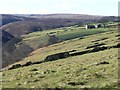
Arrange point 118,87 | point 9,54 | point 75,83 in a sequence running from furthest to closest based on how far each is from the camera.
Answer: point 9,54 → point 75,83 → point 118,87

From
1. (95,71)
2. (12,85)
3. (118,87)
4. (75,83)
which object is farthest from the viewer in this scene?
(95,71)

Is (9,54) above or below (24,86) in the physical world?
below

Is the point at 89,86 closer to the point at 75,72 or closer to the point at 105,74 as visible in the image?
the point at 105,74

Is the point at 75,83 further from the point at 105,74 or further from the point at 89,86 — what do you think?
the point at 105,74

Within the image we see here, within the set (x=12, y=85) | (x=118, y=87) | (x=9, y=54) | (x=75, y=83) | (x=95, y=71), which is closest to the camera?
(x=118, y=87)

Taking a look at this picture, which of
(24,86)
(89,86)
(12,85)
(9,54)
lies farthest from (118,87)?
(9,54)

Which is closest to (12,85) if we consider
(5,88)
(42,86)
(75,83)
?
(5,88)

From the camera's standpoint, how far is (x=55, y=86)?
79.0 ft

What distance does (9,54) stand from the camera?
92000 millimetres

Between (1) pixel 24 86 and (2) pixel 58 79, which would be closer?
(1) pixel 24 86

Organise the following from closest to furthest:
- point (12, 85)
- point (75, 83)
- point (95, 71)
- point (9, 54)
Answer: point (75, 83)
point (12, 85)
point (95, 71)
point (9, 54)

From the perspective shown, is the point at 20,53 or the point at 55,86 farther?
the point at 20,53

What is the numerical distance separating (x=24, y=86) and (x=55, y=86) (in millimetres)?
2623

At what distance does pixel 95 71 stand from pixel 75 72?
6.87ft
